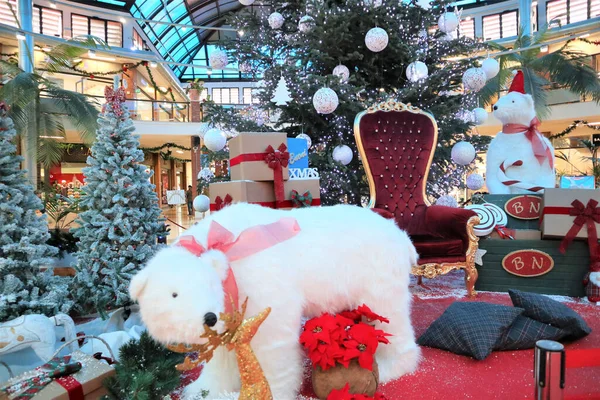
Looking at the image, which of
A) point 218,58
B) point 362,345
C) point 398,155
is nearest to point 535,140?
point 398,155

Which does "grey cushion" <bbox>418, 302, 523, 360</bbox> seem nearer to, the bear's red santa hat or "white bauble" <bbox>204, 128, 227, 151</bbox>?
"white bauble" <bbox>204, 128, 227, 151</bbox>

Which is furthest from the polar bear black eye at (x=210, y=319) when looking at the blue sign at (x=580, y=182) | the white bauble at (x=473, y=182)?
the blue sign at (x=580, y=182)

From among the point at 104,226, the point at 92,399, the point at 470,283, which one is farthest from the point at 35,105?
the point at 470,283

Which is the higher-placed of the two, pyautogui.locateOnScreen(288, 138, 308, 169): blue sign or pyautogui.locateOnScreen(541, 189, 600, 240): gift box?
pyautogui.locateOnScreen(288, 138, 308, 169): blue sign

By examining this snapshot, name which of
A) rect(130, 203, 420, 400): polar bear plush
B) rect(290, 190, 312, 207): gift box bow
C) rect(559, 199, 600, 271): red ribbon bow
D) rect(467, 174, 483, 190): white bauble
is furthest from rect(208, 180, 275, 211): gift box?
rect(467, 174, 483, 190): white bauble

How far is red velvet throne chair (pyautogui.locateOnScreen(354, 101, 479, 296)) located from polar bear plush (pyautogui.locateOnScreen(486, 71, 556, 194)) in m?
1.07

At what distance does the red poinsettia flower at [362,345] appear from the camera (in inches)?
59.7

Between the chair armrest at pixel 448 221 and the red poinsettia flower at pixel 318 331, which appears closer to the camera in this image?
the red poinsettia flower at pixel 318 331

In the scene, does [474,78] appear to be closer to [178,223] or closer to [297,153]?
[297,153]

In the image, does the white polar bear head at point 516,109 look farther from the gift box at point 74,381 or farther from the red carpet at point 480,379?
the gift box at point 74,381

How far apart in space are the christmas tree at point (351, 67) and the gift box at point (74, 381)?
2.93 metres

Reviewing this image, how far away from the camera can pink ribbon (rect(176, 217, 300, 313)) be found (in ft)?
4.48

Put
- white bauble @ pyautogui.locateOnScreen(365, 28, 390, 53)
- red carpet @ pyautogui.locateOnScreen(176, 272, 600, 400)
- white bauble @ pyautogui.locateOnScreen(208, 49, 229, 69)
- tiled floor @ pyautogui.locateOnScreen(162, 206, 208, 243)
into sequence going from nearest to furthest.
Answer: red carpet @ pyautogui.locateOnScreen(176, 272, 600, 400)
white bauble @ pyautogui.locateOnScreen(365, 28, 390, 53)
white bauble @ pyautogui.locateOnScreen(208, 49, 229, 69)
tiled floor @ pyautogui.locateOnScreen(162, 206, 208, 243)

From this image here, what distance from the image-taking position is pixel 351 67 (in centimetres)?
469
